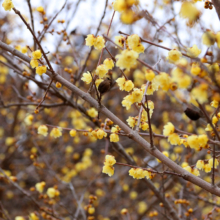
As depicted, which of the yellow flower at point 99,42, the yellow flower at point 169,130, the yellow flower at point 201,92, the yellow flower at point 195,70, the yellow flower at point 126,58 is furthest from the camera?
the yellow flower at point 99,42

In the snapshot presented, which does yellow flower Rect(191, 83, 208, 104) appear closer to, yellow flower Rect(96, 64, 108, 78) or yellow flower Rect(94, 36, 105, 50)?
yellow flower Rect(96, 64, 108, 78)

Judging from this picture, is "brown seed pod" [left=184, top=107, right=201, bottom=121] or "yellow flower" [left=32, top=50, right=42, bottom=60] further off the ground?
"yellow flower" [left=32, top=50, right=42, bottom=60]

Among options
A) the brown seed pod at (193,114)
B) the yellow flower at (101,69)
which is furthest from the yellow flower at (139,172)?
the yellow flower at (101,69)

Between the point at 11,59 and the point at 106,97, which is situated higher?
the point at 106,97

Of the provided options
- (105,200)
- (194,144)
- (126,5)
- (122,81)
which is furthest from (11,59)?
(105,200)

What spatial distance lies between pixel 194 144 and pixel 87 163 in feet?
12.1

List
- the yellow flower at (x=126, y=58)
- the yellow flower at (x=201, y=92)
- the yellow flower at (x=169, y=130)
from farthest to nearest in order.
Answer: the yellow flower at (x=169, y=130) → the yellow flower at (x=126, y=58) → the yellow flower at (x=201, y=92)

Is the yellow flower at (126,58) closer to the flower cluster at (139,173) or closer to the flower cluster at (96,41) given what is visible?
the flower cluster at (96,41)

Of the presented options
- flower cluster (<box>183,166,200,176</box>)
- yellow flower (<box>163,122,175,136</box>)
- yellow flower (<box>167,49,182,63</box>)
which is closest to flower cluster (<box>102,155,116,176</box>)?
yellow flower (<box>163,122,175,136</box>)

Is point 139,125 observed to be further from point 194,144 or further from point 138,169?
point 194,144

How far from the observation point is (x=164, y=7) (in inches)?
189

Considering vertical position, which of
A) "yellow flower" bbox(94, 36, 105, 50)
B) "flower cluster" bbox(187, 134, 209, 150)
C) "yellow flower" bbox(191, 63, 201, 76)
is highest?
"yellow flower" bbox(94, 36, 105, 50)

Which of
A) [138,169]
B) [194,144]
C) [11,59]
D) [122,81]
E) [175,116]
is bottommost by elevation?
[138,169]

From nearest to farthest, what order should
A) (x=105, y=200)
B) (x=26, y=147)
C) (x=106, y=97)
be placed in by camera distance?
(x=26, y=147)
(x=105, y=200)
(x=106, y=97)
